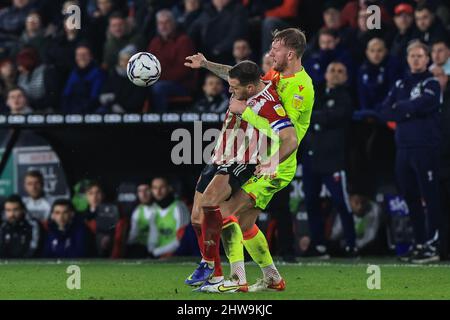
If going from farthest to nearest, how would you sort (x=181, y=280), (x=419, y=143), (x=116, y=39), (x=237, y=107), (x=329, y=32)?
(x=116, y=39)
(x=329, y=32)
(x=419, y=143)
(x=181, y=280)
(x=237, y=107)

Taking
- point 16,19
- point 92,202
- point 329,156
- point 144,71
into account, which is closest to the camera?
point 144,71

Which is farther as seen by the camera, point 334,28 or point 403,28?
point 334,28

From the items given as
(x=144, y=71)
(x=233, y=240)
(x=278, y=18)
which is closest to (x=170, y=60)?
(x=278, y=18)

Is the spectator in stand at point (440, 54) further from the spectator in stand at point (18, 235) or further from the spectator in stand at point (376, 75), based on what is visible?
the spectator in stand at point (18, 235)

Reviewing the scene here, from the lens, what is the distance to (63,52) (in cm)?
1555

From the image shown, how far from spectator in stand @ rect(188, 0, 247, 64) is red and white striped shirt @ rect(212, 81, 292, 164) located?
5.48 metres

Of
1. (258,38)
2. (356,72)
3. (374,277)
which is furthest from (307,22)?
(374,277)

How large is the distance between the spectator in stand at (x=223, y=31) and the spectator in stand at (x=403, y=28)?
2.00m

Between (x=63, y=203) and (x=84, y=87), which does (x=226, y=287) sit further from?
(x=84, y=87)

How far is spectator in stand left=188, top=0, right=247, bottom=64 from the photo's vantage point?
14.6 m

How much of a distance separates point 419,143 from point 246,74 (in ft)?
12.6

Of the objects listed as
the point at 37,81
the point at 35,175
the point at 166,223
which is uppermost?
the point at 37,81

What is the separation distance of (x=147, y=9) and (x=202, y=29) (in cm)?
158
